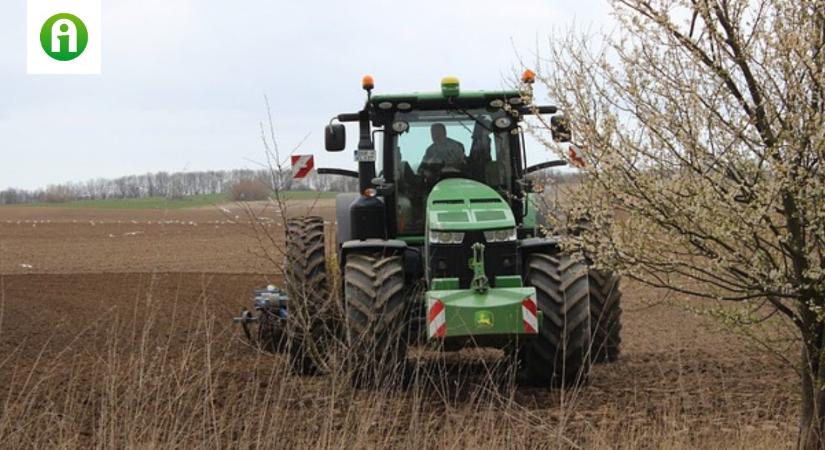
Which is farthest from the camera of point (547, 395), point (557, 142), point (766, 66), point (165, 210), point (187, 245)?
point (187, 245)

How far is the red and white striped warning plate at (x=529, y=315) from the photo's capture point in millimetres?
7414

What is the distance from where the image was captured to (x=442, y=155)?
893cm

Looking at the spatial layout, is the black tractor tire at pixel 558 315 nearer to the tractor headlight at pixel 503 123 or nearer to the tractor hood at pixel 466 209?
the tractor hood at pixel 466 209

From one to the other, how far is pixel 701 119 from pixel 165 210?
3427 millimetres

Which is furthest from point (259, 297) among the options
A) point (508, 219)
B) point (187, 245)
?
point (187, 245)

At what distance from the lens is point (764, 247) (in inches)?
184

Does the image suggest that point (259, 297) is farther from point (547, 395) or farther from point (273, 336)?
point (547, 395)

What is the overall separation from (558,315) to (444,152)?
6.30ft

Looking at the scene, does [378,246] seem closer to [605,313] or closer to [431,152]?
[431,152]

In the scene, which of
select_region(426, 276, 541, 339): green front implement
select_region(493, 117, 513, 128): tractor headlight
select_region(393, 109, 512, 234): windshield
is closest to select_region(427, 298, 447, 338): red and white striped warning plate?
select_region(426, 276, 541, 339): green front implement

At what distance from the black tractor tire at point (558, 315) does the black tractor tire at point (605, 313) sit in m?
1.42

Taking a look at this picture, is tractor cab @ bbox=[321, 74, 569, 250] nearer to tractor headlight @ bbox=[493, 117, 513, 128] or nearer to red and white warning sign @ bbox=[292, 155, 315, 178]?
tractor headlight @ bbox=[493, 117, 513, 128]

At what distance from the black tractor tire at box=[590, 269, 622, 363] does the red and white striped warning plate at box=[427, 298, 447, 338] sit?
2.45 meters

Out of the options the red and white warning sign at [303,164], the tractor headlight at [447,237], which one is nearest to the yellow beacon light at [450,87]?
the tractor headlight at [447,237]
